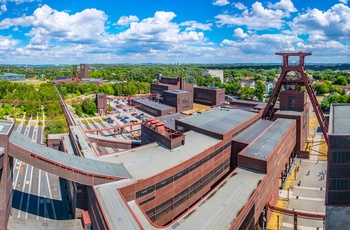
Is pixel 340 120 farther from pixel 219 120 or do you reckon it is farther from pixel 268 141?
pixel 219 120

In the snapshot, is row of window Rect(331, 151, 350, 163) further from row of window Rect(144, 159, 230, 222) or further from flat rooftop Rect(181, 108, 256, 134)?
flat rooftop Rect(181, 108, 256, 134)

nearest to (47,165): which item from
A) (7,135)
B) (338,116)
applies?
(7,135)

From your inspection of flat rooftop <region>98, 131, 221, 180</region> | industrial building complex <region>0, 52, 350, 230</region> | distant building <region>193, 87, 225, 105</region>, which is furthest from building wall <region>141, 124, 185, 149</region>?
distant building <region>193, 87, 225, 105</region>

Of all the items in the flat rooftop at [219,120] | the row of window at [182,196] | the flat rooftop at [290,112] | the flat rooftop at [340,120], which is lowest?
the row of window at [182,196]

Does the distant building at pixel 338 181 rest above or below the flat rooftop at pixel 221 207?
above

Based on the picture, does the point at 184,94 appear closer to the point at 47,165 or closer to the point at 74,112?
the point at 74,112

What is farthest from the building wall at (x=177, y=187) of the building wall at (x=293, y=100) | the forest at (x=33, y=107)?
the forest at (x=33, y=107)

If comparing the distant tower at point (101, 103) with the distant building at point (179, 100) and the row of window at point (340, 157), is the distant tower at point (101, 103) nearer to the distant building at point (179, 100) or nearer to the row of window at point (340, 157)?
the distant building at point (179, 100)
